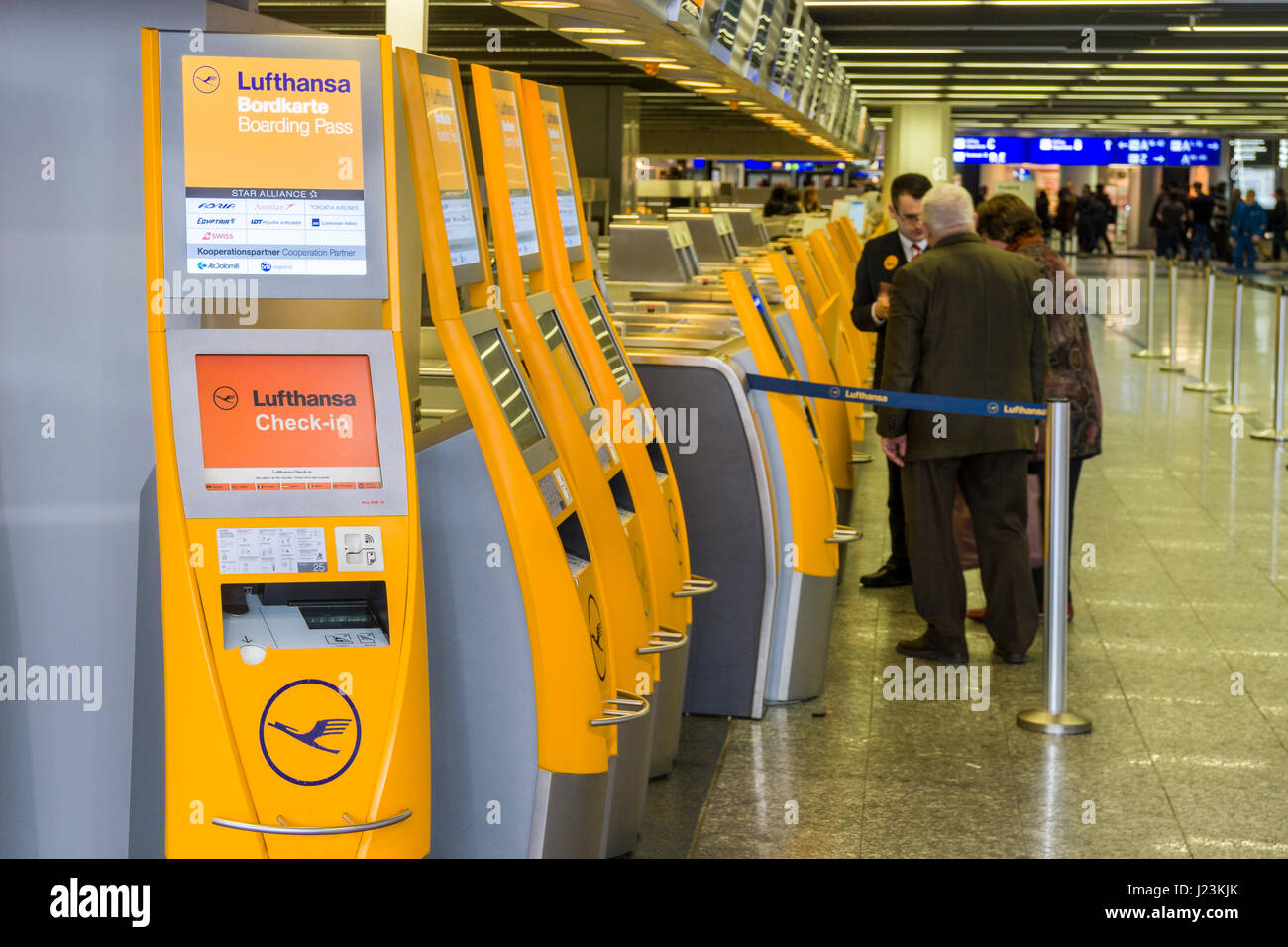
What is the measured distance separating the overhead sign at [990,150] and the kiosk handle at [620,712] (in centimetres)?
4357

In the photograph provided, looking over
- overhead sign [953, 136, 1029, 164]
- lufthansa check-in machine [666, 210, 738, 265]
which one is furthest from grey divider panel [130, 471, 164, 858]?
overhead sign [953, 136, 1029, 164]

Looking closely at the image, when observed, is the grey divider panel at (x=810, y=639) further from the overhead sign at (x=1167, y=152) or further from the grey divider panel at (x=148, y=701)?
the overhead sign at (x=1167, y=152)

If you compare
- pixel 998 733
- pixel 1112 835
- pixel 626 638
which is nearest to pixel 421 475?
pixel 626 638

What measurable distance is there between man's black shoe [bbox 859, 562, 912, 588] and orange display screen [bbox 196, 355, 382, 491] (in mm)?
4321

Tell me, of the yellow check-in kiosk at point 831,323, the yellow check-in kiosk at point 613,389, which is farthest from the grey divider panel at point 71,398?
the yellow check-in kiosk at point 831,323

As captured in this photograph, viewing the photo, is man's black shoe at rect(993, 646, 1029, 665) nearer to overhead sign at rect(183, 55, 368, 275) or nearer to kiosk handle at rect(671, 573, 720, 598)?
kiosk handle at rect(671, 573, 720, 598)

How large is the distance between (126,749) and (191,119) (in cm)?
123

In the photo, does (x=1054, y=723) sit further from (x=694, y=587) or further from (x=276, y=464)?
(x=276, y=464)

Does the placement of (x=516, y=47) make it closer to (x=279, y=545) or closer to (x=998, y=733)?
(x=998, y=733)

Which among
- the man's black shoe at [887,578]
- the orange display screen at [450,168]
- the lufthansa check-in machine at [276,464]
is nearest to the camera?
the lufthansa check-in machine at [276,464]

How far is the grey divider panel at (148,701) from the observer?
8.21ft

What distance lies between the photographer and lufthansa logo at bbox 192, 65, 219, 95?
241cm

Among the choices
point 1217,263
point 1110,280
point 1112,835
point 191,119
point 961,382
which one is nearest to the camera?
point 191,119

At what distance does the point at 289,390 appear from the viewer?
2.43 m
